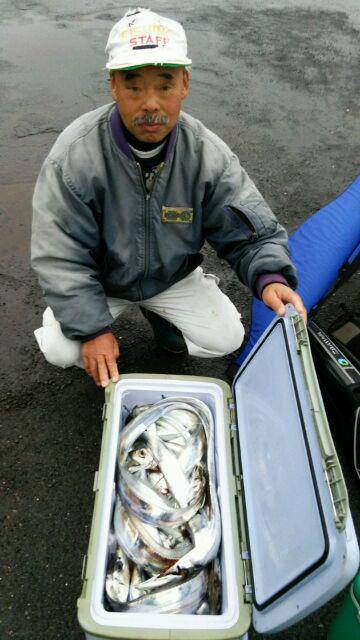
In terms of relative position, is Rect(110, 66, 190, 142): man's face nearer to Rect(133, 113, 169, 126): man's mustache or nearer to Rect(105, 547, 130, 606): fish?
Rect(133, 113, 169, 126): man's mustache

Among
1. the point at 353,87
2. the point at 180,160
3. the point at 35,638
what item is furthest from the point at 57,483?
the point at 353,87

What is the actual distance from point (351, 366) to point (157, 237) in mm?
1179

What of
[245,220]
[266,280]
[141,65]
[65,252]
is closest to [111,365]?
[65,252]

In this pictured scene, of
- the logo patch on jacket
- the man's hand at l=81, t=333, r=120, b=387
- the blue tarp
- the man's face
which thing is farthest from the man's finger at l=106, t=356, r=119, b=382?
the blue tarp

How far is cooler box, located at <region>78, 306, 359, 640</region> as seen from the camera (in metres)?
1.23

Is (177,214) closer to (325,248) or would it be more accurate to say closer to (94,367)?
(94,367)

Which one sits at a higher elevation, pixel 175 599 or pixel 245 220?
pixel 245 220

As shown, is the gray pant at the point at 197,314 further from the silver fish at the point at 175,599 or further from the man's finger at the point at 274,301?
the silver fish at the point at 175,599

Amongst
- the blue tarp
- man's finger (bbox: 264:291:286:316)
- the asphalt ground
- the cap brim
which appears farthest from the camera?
the blue tarp

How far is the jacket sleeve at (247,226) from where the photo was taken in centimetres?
197

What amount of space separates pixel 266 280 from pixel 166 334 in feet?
3.21

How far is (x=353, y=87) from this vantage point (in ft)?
18.9

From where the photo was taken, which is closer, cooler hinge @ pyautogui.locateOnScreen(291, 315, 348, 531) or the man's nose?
cooler hinge @ pyautogui.locateOnScreen(291, 315, 348, 531)

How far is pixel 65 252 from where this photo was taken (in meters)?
1.90
